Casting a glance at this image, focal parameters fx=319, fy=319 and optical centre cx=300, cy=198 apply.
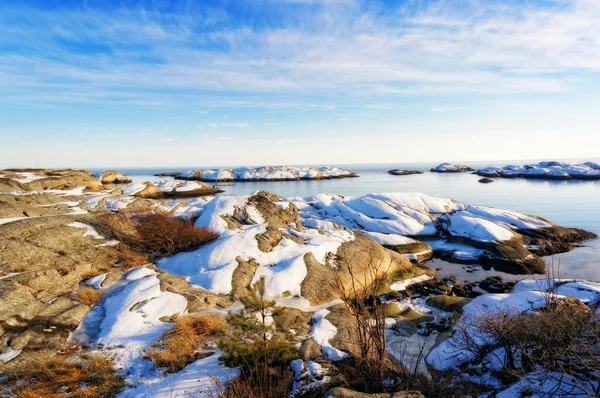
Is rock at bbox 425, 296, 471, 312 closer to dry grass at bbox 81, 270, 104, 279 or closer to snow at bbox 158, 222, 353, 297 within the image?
snow at bbox 158, 222, 353, 297

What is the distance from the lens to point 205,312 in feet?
43.1

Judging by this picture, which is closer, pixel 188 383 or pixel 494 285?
pixel 188 383

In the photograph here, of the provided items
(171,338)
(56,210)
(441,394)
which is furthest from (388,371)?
(56,210)

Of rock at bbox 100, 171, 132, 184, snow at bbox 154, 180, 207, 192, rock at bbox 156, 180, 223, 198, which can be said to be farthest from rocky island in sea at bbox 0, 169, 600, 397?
rock at bbox 100, 171, 132, 184

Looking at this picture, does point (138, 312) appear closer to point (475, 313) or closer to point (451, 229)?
point (475, 313)

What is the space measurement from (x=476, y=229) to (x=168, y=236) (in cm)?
2757

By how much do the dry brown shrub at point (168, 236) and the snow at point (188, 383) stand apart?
10775 millimetres

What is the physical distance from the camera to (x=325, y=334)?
475 inches

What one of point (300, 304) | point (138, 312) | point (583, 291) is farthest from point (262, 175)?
point (138, 312)

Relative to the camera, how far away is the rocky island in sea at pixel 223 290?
9.47 m

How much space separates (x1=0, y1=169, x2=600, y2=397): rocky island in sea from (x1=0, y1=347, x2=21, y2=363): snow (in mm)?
50

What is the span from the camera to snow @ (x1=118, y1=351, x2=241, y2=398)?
797 centimetres

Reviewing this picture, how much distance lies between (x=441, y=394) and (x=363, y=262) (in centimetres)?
1140

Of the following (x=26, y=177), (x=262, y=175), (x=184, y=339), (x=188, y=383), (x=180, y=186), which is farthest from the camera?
(x=262, y=175)
